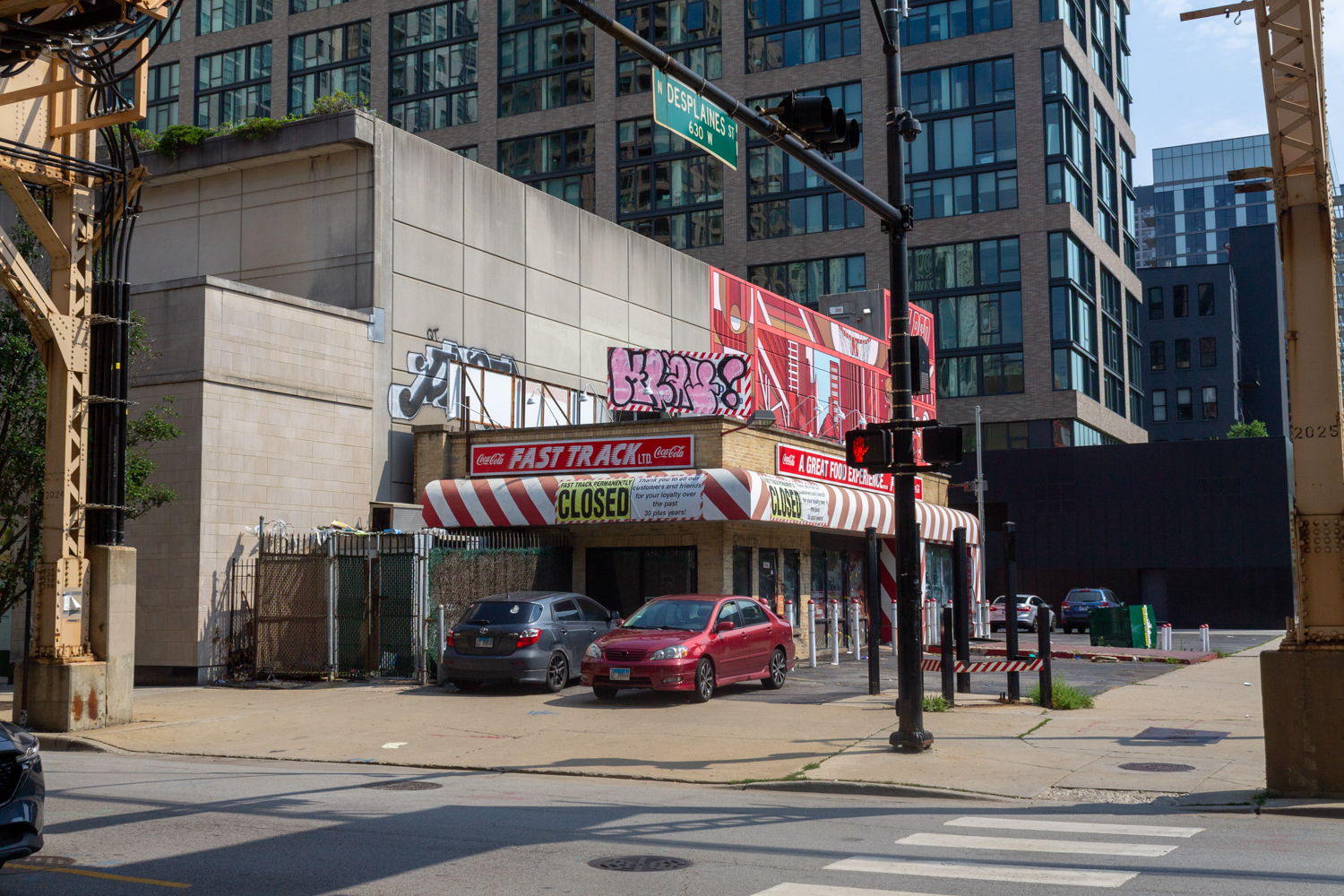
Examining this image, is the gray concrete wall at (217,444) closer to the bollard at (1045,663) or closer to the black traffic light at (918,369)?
the black traffic light at (918,369)

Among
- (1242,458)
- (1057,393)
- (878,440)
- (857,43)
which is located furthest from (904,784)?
(857,43)

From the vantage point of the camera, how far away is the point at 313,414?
78.6ft

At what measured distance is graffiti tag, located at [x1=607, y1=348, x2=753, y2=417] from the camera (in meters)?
26.8

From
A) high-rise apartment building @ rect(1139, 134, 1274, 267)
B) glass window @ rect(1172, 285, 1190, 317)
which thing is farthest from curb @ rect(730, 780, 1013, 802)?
high-rise apartment building @ rect(1139, 134, 1274, 267)

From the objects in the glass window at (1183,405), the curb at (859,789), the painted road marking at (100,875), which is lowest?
the curb at (859,789)

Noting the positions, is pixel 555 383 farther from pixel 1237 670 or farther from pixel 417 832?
pixel 417 832

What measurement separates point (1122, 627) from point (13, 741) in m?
30.4

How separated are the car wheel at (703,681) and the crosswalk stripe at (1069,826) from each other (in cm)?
787

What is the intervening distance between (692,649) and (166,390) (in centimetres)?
1064

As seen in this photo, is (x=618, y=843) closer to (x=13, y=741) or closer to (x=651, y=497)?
(x=13, y=741)

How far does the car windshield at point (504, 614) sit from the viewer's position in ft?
63.2

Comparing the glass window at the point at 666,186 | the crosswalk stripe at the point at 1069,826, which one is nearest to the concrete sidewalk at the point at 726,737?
the crosswalk stripe at the point at 1069,826

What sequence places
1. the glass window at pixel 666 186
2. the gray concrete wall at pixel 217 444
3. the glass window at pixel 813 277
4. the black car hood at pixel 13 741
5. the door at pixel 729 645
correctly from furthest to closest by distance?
the glass window at pixel 666 186, the glass window at pixel 813 277, the gray concrete wall at pixel 217 444, the door at pixel 729 645, the black car hood at pixel 13 741

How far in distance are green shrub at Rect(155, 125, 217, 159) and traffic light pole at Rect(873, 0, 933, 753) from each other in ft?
58.2
